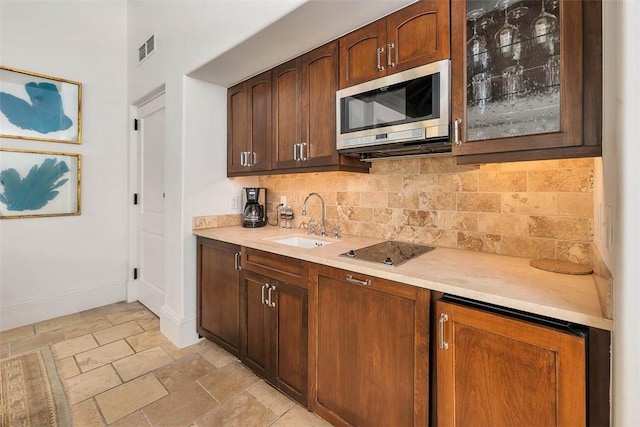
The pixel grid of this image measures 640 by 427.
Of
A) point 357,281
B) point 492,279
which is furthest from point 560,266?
point 357,281

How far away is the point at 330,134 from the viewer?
1.93 m

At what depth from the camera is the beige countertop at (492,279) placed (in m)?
0.92

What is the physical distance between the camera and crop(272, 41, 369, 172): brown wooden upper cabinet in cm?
192

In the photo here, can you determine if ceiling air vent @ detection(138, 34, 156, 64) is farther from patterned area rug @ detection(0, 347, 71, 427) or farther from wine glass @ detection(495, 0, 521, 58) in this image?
wine glass @ detection(495, 0, 521, 58)

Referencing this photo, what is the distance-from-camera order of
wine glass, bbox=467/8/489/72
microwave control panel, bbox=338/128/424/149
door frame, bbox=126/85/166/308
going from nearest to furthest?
wine glass, bbox=467/8/489/72
microwave control panel, bbox=338/128/424/149
door frame, bbox=126/85/166/308

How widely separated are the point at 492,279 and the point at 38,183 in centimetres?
391

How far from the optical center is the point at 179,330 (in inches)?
97.0

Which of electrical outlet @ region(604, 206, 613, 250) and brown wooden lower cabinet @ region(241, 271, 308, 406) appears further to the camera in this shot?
brown wooden lower cabinet @ region(241, 271, 308, 406)

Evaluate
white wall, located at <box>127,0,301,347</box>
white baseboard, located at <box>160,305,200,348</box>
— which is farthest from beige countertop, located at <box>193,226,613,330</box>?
white baseboard, located at <box>160,305,200,348</box>

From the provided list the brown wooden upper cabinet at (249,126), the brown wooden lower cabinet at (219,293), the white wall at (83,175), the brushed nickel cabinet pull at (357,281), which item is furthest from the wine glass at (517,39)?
the white wall at (83,175)

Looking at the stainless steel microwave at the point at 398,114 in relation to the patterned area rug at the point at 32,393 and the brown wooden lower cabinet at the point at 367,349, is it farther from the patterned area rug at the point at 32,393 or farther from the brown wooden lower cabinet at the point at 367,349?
the patterned area rug at the point at 32,393

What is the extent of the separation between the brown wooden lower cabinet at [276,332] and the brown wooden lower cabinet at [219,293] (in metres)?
0.13

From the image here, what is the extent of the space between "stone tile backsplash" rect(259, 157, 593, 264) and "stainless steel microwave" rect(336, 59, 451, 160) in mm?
219

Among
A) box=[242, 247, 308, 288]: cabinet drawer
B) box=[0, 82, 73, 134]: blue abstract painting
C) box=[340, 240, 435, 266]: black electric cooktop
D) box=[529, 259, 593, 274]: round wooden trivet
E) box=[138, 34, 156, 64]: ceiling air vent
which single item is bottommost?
box=[242, 247, 308, 288]: cabinet drawer
